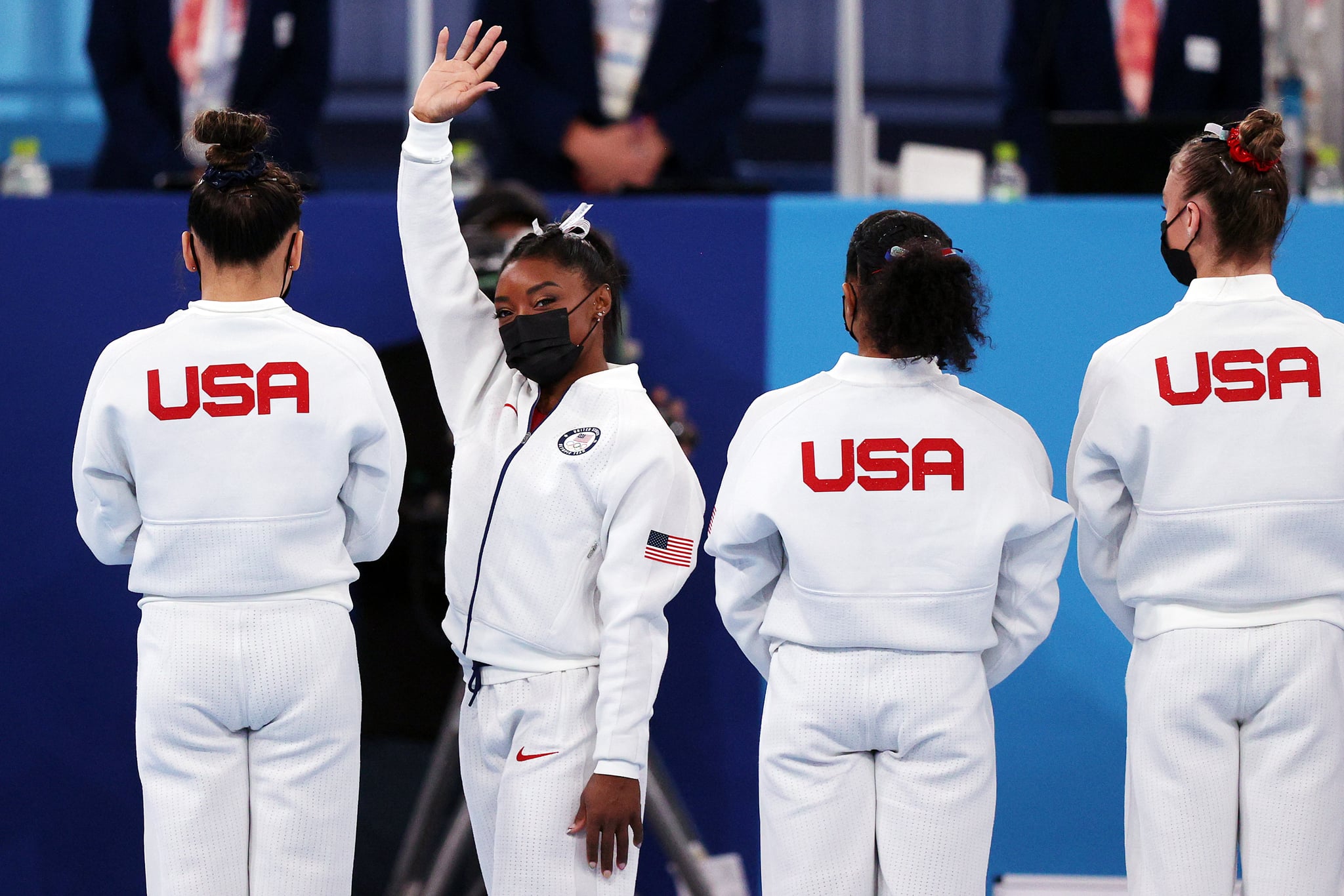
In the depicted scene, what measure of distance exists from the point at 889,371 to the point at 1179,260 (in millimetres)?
605

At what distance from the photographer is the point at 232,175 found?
2.35 m

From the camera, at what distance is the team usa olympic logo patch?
2.41 meters

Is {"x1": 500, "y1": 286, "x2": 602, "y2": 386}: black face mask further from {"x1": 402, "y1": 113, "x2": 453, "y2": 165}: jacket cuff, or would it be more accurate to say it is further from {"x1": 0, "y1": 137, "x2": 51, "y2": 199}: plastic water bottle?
{"x1": 0, "y1": 137, "x2": 51, "y2": 199}: plastic water bottle

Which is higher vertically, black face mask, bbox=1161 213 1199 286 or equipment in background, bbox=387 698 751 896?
black face mask, bbox=1161 213 1199 286

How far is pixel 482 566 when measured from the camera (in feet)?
8.01

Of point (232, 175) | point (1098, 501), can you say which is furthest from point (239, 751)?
point (1098, 501)

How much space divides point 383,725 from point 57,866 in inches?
34.4

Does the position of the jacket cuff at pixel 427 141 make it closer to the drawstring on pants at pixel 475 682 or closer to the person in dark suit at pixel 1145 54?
the drawstring on pants at pixel 475 682

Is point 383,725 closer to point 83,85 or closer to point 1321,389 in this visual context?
point 1321,389

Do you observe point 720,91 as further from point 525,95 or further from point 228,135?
point 228,135

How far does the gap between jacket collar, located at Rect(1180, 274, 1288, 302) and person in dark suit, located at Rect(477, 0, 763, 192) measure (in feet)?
6.25

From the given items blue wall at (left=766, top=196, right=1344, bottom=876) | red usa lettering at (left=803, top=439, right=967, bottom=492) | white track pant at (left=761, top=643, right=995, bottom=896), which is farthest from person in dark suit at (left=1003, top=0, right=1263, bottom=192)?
white track pant at (left=761, top=643, right=995, bottom=896)

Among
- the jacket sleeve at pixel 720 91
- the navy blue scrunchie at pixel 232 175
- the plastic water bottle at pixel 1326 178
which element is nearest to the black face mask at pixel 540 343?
the navy blue scrunchie at pixel 232 175

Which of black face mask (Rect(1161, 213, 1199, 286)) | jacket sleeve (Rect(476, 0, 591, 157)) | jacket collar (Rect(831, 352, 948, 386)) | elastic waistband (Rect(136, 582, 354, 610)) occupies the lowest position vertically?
elastic waistband (Rect(136, 582, 354, 610))
